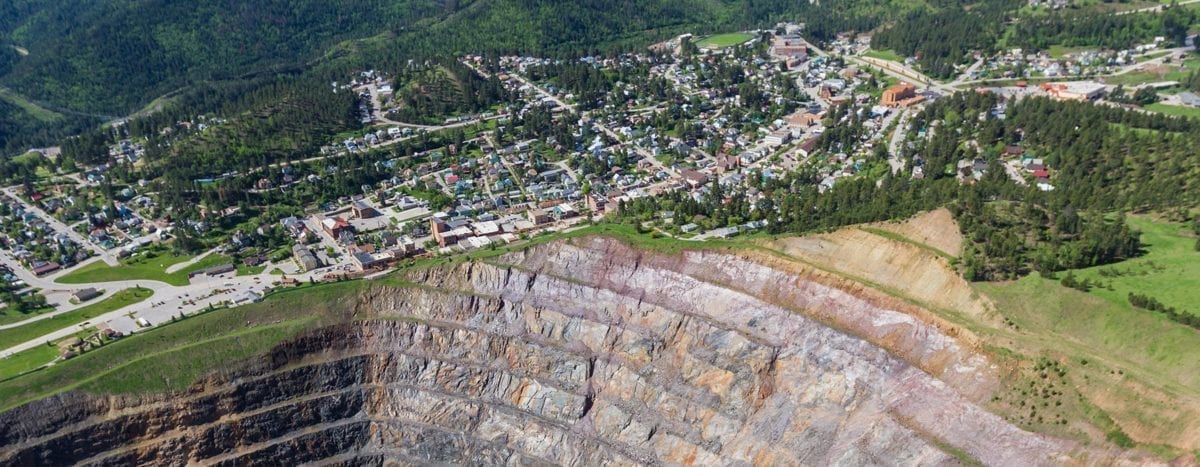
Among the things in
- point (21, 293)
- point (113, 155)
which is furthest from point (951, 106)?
point (113, 155)

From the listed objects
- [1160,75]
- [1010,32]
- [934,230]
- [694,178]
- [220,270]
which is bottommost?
[220,270]

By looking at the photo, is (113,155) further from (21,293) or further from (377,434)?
(377,434)

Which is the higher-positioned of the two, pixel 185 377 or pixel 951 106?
pixel 951 106

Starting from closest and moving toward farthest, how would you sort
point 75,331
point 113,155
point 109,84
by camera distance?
point 75,331 → point 113,155 → point 109,84

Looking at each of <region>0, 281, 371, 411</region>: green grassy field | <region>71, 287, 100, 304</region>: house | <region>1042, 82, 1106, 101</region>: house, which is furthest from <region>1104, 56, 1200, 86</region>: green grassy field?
<region>71, 287, 100, 304</region>: house

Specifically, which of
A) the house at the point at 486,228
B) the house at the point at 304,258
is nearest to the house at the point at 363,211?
the house at the point at 304,258

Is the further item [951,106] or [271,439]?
[951,106]

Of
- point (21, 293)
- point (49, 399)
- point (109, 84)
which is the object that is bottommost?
point (109, 84)

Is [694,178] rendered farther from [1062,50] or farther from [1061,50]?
[1062,50]

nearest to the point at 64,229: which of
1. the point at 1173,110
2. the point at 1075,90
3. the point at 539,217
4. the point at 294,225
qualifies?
the point at 294,225
